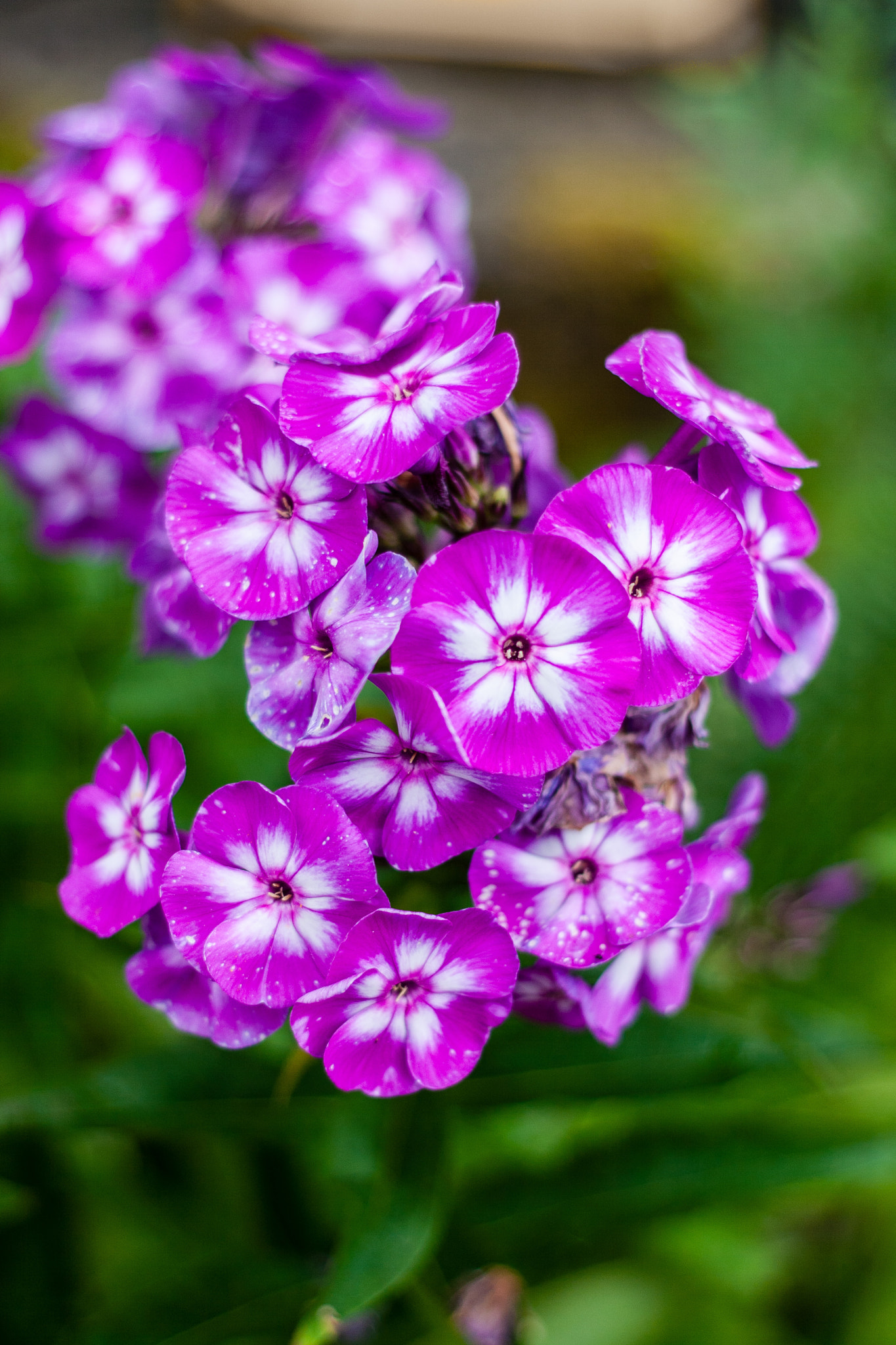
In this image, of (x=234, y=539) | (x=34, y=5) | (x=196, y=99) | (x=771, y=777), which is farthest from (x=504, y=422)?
(x=34, y=5)

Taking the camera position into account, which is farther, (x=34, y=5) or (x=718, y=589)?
(x=34, y=5)

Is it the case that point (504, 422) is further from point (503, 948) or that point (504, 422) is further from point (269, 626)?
point (503, 948)

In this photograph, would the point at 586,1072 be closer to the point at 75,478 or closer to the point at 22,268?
the point at 75,478

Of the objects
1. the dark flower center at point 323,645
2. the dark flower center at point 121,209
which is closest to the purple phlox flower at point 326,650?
the dark flower center at point 323,645

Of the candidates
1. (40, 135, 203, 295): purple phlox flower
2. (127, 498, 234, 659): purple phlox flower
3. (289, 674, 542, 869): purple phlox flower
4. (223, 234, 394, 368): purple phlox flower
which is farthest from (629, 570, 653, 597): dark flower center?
(40, 135, 203, 295): purple phlox flower

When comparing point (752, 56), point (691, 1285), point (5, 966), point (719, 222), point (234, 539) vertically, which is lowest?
point (691, 1285)

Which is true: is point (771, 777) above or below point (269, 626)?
below

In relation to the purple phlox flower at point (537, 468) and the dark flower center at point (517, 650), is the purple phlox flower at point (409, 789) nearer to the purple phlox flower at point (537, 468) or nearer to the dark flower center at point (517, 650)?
the dark flower center at point (517, 650)
